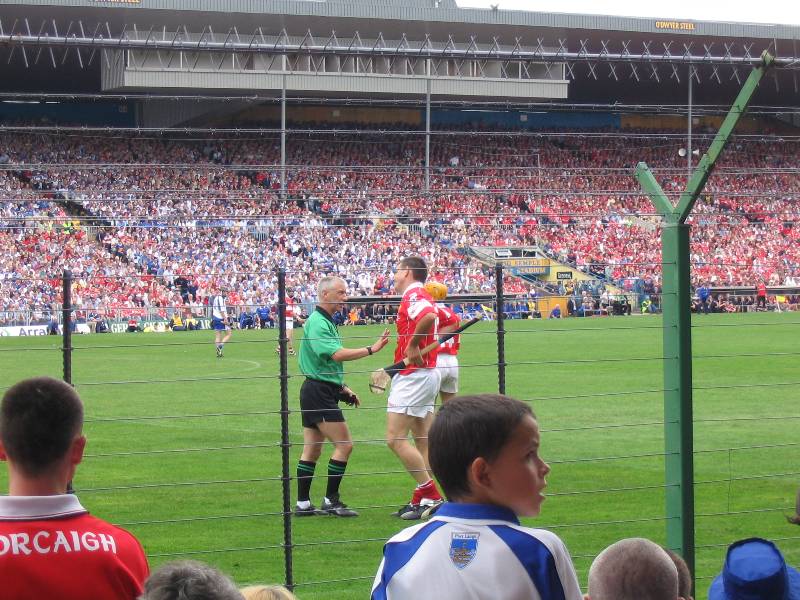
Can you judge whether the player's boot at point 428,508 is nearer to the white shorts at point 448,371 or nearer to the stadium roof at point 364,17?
the white shorts at point 448,371

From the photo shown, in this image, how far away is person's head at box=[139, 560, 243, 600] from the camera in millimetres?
2432

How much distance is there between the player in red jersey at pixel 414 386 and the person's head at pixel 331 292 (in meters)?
0.46

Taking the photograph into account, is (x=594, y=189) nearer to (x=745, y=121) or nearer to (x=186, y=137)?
(x=745, y=121)

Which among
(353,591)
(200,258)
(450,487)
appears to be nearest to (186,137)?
(200,258)

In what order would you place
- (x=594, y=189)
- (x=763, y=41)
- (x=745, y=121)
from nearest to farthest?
(x=594, y=189) → (x=763, y=41) → (x=745, y=121)

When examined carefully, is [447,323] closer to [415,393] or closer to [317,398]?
[415,393]

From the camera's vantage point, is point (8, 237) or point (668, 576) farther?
point (8, 237)

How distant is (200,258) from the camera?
114 feet

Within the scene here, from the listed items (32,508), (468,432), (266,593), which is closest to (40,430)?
(32,508)

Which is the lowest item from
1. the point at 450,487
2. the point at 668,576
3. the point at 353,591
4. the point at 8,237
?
the point at 353,591

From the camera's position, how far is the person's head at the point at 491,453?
2.89 m

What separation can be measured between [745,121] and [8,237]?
1425 inches

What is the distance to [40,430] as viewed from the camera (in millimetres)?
3064

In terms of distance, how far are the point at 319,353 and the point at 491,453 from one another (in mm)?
6572
